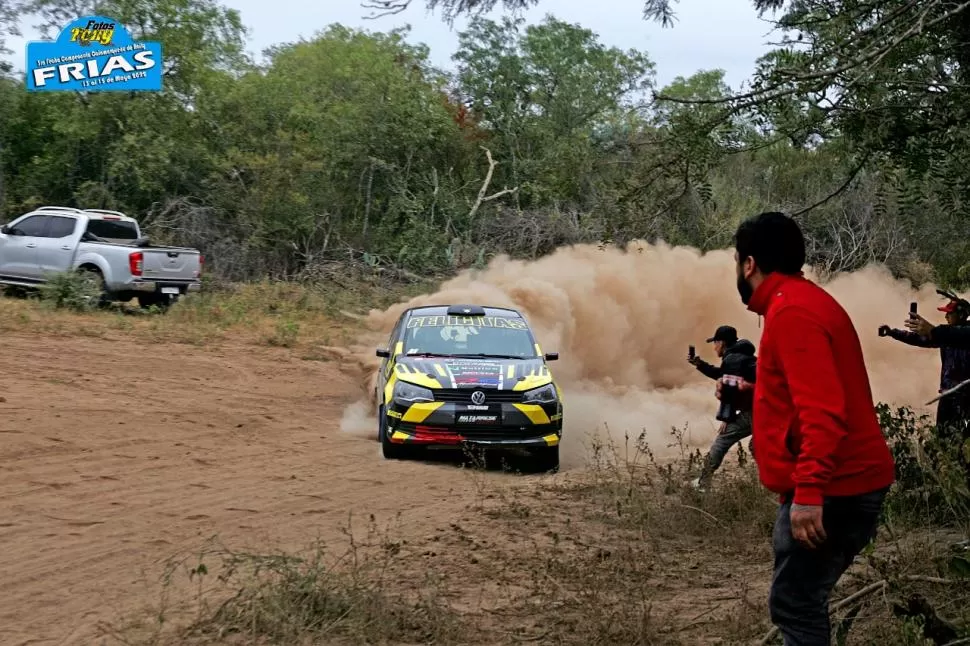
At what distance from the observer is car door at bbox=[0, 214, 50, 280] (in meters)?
20.4

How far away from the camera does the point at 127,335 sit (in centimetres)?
1722

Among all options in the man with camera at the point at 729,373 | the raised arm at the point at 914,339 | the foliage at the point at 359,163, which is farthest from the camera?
the foliage at the point at 359,163

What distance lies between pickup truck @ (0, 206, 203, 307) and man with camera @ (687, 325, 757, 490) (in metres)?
13.8

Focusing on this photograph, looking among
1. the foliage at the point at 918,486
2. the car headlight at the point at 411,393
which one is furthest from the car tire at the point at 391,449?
Result: the foliage at the point at 918,486

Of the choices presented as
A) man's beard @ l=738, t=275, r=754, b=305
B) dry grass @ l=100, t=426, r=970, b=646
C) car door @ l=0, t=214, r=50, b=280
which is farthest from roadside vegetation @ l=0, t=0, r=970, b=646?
man's beard @ l=738, t=275, r=754, b=305

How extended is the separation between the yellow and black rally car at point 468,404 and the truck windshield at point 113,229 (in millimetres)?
11560

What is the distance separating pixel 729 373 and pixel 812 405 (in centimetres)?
475

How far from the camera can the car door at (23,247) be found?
2042 cm

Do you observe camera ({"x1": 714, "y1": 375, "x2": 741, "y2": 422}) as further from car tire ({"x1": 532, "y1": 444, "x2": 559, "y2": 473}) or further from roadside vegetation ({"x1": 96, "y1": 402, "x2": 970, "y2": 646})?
car tire ({"x1": 532, "y1": 444, "x2": 559, "y2": 473})

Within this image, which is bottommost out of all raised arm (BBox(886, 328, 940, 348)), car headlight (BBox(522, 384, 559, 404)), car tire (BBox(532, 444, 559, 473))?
car tire (BBox(532, 444, 559, 473))

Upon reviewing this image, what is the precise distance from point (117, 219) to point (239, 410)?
9.83 m

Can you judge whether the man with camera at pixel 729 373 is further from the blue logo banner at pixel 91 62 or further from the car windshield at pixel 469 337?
the blue logo banner at pixel 91 62

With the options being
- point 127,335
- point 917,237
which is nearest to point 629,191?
point 127,335

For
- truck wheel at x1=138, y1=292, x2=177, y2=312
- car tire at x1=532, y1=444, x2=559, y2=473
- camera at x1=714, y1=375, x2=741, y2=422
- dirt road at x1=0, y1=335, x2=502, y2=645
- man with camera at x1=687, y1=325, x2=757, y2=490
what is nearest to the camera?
dirt road at x1=0, y1=335, x2=502, y2=645
